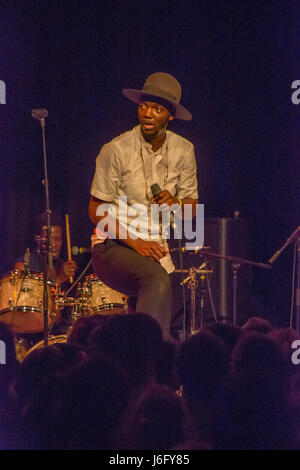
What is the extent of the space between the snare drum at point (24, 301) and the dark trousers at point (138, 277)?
1039 millimetres

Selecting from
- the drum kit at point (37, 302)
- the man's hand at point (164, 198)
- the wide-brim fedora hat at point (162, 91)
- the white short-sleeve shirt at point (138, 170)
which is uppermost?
the wide-brim fedora hat at point (162, 91)

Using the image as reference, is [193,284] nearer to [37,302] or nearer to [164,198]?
[37,302]

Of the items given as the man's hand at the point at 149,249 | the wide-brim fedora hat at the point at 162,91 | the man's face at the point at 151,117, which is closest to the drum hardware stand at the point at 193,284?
the man's hand at the point at 149,249

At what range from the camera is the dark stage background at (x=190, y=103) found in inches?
196

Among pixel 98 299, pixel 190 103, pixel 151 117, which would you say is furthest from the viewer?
pixel 190 103

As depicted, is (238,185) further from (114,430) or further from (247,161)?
(114,430)

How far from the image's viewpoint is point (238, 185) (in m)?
5.77

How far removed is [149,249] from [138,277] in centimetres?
18

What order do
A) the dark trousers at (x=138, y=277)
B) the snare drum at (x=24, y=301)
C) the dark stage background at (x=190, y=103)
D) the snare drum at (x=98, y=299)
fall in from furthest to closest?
the dark stage background at (x=190, y=103) < the snare drum at (x=98, y=299) < the snare drum at (x=24, y=301) < the dark trousers at (x=138, y=277)

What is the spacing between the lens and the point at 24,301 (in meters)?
4.27

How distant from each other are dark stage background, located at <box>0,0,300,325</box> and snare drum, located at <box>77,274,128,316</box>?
84cm

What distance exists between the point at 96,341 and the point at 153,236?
1295 mm

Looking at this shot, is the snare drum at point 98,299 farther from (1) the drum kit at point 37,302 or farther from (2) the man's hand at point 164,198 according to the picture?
(2) the man's hand at point 164,198

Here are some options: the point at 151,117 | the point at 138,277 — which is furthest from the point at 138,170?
the point at 138,277
